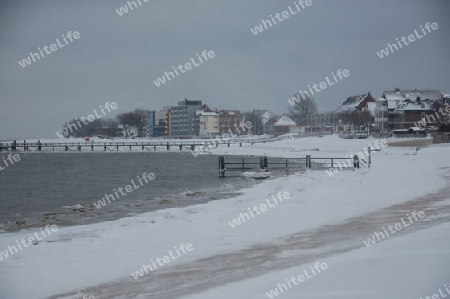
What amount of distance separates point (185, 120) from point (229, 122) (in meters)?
18.9

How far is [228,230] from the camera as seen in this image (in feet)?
56.2

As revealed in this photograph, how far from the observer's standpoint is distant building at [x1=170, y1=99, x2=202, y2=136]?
191 metres

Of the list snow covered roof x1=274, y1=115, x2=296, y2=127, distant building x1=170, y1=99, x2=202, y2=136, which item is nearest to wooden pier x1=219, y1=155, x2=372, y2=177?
snow covered roof x1=274, y1=115, x2=296, y2=127

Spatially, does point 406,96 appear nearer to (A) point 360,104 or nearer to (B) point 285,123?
(A) point 360,104

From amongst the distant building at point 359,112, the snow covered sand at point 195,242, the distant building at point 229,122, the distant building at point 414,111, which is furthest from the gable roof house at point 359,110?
the snow covered sand at point 195,242

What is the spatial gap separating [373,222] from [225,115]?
16784cm

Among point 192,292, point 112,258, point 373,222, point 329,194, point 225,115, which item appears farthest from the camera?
point 225,115

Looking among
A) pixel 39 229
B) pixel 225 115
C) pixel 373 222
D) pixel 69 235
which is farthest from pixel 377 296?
pixel 225 115

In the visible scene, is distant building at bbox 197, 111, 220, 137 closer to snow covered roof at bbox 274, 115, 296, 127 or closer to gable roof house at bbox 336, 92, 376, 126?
snow covered roof at bbox 274, 115, 296, 127

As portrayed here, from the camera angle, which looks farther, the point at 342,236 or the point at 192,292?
the point at 342,236

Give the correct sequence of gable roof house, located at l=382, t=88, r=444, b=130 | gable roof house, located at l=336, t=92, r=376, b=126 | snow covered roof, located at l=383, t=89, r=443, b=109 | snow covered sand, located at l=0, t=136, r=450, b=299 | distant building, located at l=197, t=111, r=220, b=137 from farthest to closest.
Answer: distant building, located at l=197, t=111, r=220, b=137 → gable roof house, located at l=336, t=92, r=376, b=126 → snow covered roof, located at l=383, t=89, r=443, b=109 → gable roof house, located at l=382, t=88, r=444, b=130 → snow covered sand, located at l=0, t=136, r=450, b=299

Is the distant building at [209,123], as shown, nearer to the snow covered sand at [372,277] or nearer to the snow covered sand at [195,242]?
the snow covered sand at [195,242]

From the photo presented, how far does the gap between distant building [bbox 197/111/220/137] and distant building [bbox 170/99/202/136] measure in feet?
14.8

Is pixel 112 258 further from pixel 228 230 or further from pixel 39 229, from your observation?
pixel 39 229
